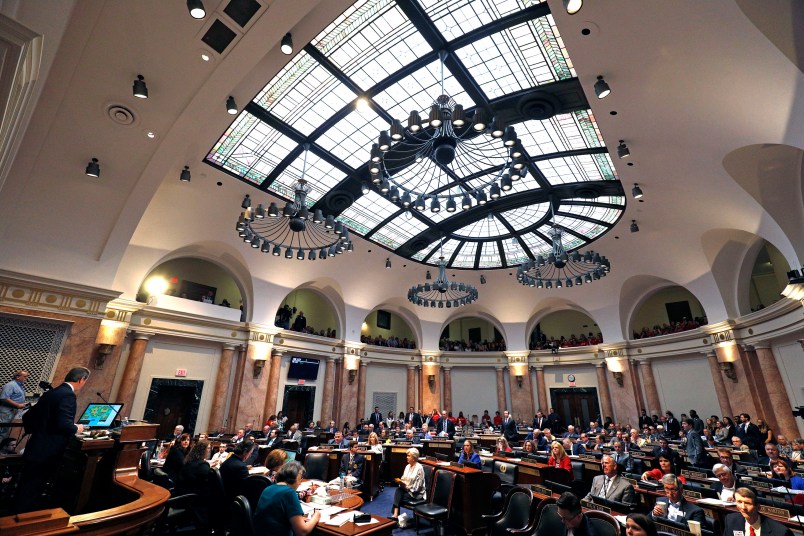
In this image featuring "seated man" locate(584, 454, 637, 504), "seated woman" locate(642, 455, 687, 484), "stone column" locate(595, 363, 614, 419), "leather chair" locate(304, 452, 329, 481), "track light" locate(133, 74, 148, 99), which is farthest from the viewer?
"stone column" locate(595, 363, 614, 419)

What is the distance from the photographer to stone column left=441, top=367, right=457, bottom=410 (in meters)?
18.5

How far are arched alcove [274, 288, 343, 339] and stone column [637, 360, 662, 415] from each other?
12.9m

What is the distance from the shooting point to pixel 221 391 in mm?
11906

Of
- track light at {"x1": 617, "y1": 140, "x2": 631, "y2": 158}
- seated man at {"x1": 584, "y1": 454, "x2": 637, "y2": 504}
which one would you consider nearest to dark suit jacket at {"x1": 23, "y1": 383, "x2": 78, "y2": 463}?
seated man at {"x1": 584, "y1": 454, "x2": 637, "y2": 504}

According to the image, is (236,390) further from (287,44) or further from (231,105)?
(287,44)

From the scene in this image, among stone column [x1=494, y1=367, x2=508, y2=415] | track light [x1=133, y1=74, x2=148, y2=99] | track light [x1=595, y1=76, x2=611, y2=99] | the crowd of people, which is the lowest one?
stone column [x1=494, y1=367, x2=508, y2=415]

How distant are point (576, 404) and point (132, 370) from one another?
59.5 ft

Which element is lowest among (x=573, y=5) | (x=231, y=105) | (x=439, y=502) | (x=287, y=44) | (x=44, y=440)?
(x=439, y=502)

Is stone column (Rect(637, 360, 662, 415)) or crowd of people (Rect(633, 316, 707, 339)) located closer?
crowd of people (Rect(633, 316, 707, 339))

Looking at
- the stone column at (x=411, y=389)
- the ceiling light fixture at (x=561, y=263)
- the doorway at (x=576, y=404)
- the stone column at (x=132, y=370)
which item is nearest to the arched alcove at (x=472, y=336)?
the stone column at (x=411, y=389)

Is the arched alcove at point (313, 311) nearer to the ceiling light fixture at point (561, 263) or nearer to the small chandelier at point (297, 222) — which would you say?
the small chandelier at point (297, 222)

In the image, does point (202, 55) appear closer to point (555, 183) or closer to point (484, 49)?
point (484, 49)

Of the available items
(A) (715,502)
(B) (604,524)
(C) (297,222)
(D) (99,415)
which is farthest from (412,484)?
(C) (297,222)

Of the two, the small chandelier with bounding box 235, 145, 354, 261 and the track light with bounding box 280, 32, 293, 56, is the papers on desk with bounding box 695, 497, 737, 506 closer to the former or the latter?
the small chandelier with bounding box 235, 145, 354, 261
